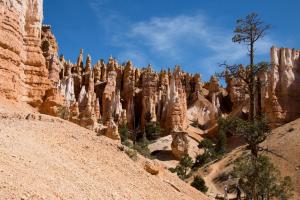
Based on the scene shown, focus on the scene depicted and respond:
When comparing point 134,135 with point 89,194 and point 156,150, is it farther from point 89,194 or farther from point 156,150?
point 89,194

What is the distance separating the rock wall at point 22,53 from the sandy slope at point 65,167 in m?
3.38

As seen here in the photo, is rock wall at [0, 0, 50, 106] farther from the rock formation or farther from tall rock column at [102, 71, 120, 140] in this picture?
tall rock column at [102, 71, 120, 140]

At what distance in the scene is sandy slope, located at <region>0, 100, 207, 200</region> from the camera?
1088 cm

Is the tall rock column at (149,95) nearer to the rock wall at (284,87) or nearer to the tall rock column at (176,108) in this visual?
the tall rock column at (176,108)

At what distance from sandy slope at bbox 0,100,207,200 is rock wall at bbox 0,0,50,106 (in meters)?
3.38

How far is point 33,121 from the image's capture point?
18.6 meters

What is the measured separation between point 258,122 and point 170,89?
66.9m

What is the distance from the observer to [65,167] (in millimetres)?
13469

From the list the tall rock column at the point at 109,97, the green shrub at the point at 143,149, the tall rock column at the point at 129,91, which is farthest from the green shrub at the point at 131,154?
the tall rock column at the point at 129,91

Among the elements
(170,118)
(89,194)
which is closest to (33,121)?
(89,194)

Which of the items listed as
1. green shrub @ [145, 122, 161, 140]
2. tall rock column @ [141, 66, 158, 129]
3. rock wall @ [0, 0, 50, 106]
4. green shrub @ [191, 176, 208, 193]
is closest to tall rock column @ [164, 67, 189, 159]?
green shrub @ [145, 122, 161, 140]

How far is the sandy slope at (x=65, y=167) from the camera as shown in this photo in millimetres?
10875

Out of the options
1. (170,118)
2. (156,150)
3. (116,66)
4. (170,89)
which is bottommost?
(156,150)

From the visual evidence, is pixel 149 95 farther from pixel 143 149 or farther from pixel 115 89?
pixel 143 149
